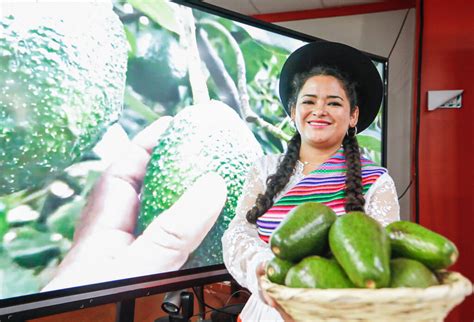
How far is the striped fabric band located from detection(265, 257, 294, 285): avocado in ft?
1.42

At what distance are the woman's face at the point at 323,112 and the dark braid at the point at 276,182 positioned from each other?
64mm

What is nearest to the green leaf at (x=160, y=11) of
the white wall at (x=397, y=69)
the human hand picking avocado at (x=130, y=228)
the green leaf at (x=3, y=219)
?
the human hand picking avocado at (x=130, y=228)

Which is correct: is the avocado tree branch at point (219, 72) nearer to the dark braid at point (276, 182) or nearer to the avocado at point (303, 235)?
the dark braid at point (276, 182)

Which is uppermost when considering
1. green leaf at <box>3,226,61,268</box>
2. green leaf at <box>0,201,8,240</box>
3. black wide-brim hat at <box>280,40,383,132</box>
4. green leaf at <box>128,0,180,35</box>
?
green leaf at <box>128,0,180,35</box>

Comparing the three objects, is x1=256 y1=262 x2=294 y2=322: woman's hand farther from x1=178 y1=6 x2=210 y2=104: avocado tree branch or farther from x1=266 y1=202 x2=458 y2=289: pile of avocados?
x1=178 y1=6 x2=210 y2=104: avocado tree branch

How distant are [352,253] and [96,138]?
92 cm

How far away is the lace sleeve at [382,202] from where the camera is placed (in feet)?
3.18

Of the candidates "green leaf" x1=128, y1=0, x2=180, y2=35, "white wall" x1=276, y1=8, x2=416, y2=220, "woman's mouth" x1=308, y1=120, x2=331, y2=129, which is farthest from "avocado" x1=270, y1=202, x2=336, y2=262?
"white wall" x1=276, y1=8, x2=416, y2=220

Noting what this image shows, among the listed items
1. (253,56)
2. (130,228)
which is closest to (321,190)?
(130,228)

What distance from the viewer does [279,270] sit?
0.58 meters

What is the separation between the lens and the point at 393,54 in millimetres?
2803

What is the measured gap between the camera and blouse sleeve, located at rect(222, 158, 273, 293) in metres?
0.84

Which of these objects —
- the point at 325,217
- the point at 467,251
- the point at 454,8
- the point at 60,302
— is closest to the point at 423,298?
the point at 325,217

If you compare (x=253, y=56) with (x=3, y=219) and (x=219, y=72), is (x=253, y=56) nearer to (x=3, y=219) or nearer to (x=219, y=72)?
(x=219, y=72)
